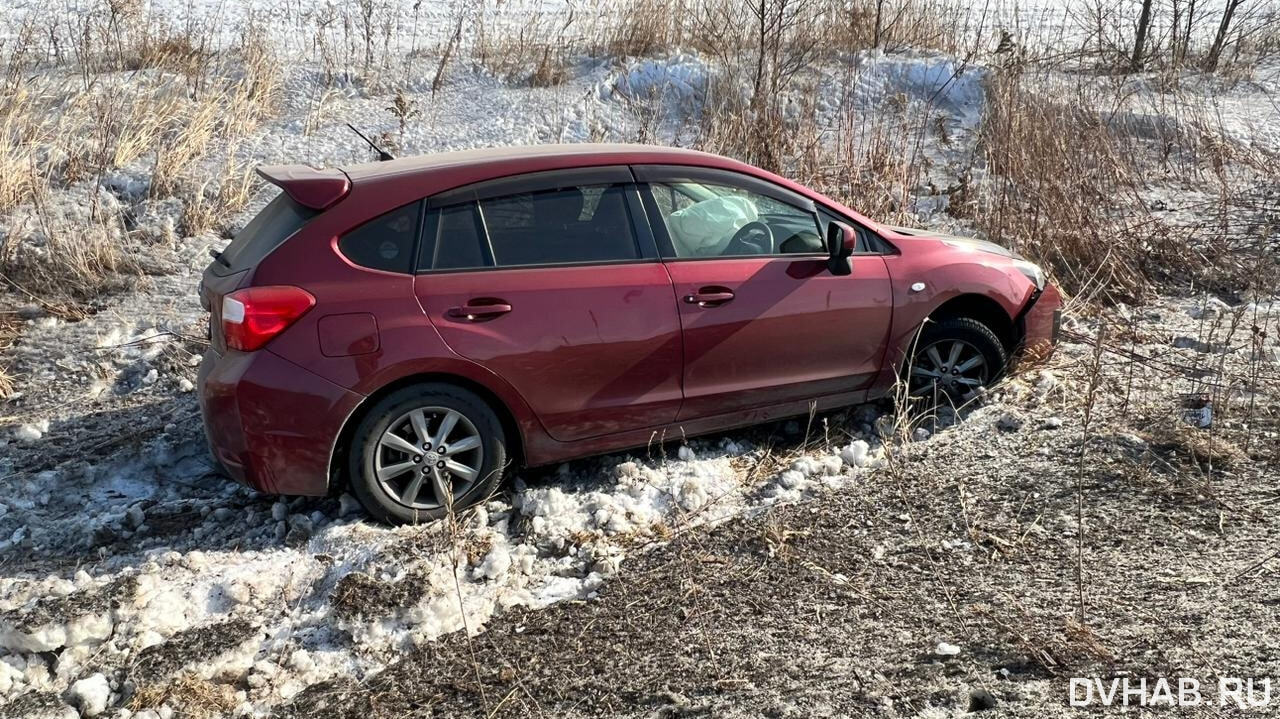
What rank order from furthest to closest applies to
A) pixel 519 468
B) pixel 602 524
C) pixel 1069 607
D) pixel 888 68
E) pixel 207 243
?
1. pixel 888 68
2. pixel 207 243
3. pixel 519 468
4. pixel 602 524
5. pixel 1069 607

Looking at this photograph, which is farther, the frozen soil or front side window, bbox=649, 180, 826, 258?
Answer: front side window, bbox=649, 180, 826, 258

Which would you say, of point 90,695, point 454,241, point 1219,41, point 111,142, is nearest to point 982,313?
point 454,241

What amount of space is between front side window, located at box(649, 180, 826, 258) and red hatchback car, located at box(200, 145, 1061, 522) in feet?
0.04

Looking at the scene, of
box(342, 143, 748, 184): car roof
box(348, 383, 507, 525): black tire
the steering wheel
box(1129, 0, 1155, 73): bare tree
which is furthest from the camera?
box(1129, 0, 1155, 73): bare tree

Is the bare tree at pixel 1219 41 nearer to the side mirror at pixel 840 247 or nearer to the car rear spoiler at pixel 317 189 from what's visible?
the side mirror at pixel 840 247

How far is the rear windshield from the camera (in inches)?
185

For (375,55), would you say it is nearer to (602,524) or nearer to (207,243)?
(207,243)

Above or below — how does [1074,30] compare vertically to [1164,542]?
above

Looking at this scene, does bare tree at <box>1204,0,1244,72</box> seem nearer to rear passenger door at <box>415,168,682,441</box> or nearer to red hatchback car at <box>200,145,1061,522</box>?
red hatchback car at <box>200,145,1061,522</box>

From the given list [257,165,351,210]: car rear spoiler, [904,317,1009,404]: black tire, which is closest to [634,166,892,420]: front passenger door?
[904,317,1009,404]: black tire

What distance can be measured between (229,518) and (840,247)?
325cm

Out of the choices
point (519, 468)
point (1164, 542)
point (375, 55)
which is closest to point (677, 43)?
point (375, 55)

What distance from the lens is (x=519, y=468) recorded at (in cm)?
531

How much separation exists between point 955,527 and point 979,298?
5.65 ft
